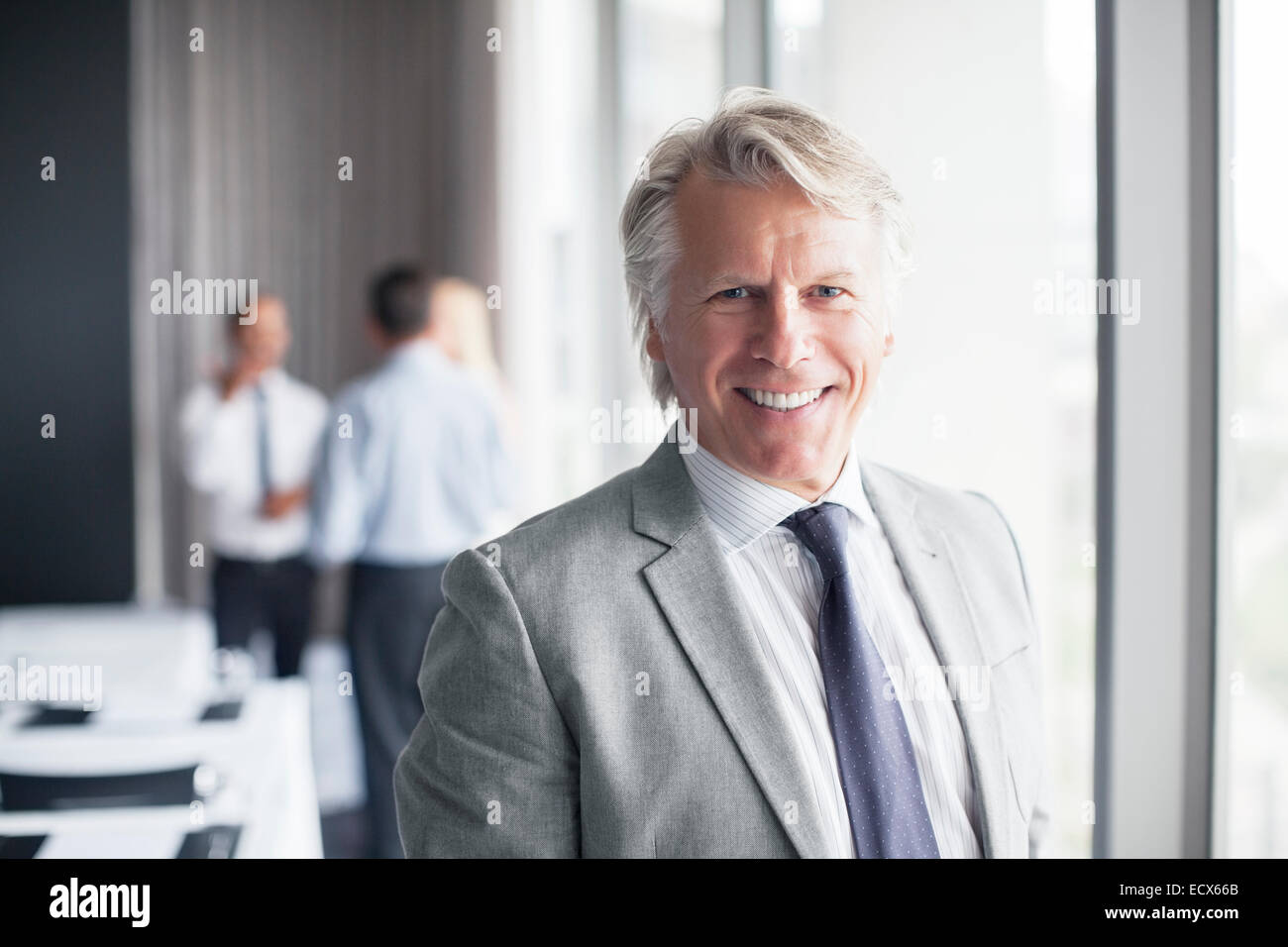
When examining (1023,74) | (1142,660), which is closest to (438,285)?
(1023,74)

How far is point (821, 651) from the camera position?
1.02 m

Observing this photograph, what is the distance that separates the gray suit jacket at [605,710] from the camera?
95 cm

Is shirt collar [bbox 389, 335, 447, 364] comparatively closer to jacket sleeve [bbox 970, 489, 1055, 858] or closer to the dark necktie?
the dark necktie

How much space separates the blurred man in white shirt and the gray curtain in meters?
1.57

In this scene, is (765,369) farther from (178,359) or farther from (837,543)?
(178,359)

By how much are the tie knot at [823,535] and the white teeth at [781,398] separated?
0.12 meters

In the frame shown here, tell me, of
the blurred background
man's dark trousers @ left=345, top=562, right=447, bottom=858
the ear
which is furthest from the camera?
man's dark trousers @ left=345, top=562, right=447, bottom=858

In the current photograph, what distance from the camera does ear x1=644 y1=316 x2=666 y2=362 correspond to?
41.6 inches

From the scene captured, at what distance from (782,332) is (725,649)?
32cm

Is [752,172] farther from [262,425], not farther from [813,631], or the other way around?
[262,425]

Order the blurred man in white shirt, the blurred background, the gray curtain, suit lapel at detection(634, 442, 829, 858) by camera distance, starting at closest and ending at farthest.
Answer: suit lapel at detection(634, 442, 829, 858) → the blurred background → the blurred man in white shirt → the gray curtain

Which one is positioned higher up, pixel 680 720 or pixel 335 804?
pixel 680 720

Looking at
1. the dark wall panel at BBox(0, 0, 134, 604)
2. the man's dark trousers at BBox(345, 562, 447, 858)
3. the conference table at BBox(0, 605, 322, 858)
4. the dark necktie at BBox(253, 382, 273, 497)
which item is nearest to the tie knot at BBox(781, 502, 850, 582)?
the conference table at BBox(0, 605, 322, 858)

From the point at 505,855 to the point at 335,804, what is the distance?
259cm
